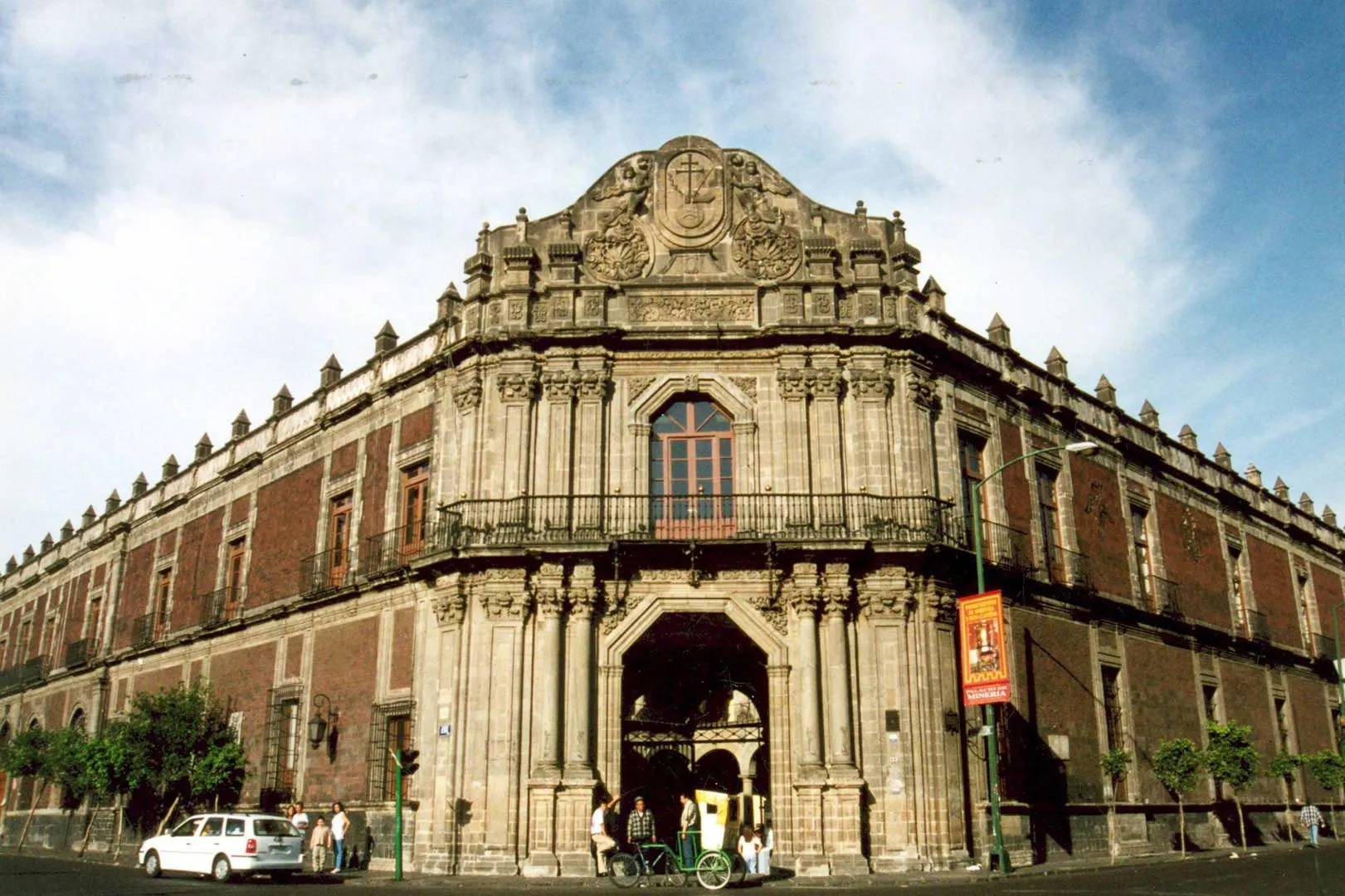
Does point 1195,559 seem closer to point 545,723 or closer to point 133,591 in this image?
point 545,723

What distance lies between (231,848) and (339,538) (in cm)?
861

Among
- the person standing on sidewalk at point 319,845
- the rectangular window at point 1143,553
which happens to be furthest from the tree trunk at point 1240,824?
the person standing on sidewalk at point 319,845

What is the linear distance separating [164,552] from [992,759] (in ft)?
91.9

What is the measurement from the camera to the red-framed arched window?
2264 centimetres

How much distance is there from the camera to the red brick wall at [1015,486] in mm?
26156

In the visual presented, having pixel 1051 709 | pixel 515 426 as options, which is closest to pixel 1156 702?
pixel 1051 709

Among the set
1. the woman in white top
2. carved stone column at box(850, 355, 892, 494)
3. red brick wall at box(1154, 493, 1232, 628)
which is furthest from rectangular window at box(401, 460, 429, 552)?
red brick wall at box(1154, 493, 1232, 628)

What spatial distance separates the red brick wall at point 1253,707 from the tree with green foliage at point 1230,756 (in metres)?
4.59

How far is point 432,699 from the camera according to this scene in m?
22.6

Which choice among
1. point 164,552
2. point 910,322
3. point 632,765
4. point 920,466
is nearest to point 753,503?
point 920,466

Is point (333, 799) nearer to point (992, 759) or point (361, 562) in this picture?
point (361, 562)

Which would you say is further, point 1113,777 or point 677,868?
point 1113,777

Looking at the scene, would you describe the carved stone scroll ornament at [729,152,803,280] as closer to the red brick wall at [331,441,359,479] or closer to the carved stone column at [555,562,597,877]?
the carved stone column at [555,562,597,877]

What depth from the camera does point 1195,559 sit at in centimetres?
3353
